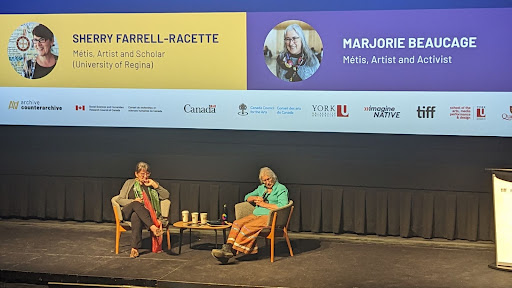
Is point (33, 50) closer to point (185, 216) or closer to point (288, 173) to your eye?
point (185, 216)

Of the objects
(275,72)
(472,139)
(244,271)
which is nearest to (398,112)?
(472,139)

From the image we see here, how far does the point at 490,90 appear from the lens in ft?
25.7

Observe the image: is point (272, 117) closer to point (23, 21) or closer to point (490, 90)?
point (490, 90)

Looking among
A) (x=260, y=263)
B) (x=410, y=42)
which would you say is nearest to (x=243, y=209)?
(x=260, y=263)

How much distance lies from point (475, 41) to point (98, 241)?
418 centimetres

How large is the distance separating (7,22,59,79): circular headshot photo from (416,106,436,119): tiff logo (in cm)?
383

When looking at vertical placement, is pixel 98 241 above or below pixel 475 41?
below

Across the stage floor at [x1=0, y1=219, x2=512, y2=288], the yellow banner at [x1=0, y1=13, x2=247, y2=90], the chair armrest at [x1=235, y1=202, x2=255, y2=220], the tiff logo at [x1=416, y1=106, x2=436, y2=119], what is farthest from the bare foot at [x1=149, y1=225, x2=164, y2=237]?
the tiff logo at [x1=416, y1=106, x2=436, y2=119]

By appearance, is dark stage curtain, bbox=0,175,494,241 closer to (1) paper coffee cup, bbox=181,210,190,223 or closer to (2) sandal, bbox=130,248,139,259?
(1) paper coffee cup, bbox=181,210,190,223

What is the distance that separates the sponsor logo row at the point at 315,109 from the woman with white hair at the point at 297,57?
13.0 inches

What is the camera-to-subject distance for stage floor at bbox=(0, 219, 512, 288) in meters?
6.93

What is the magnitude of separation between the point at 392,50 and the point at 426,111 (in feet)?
2.21

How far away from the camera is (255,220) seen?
7637mm

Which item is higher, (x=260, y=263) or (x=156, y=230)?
(x=156, y=230)
